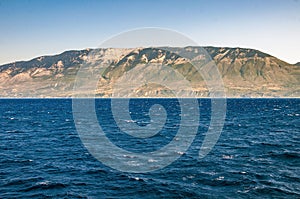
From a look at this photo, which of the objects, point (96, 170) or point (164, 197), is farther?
point (96, 170)

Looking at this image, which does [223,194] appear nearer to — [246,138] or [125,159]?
[125,159]

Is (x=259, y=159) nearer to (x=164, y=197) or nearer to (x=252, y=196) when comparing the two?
(x=252, y=196)

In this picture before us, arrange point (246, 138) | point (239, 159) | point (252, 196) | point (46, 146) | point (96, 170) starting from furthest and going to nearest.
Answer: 1. point (246, 138)
2. point (46, 146)
3. point (239, 159)
4. point (96, 170)
5. point (252, 196)

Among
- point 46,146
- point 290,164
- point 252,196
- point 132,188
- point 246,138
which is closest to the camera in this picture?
point 252,196

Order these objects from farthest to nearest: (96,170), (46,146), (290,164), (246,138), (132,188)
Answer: (246,138), (46,146), (290,164), (96,170), (132,188)

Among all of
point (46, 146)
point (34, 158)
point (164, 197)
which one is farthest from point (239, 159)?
point (46, 146)

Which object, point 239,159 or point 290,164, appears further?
point 239,159

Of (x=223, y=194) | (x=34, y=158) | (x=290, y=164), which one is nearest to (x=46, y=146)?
(x=34, y=158)

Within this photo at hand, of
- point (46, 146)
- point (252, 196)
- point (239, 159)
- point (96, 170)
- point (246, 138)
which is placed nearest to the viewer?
point (252, 196)
